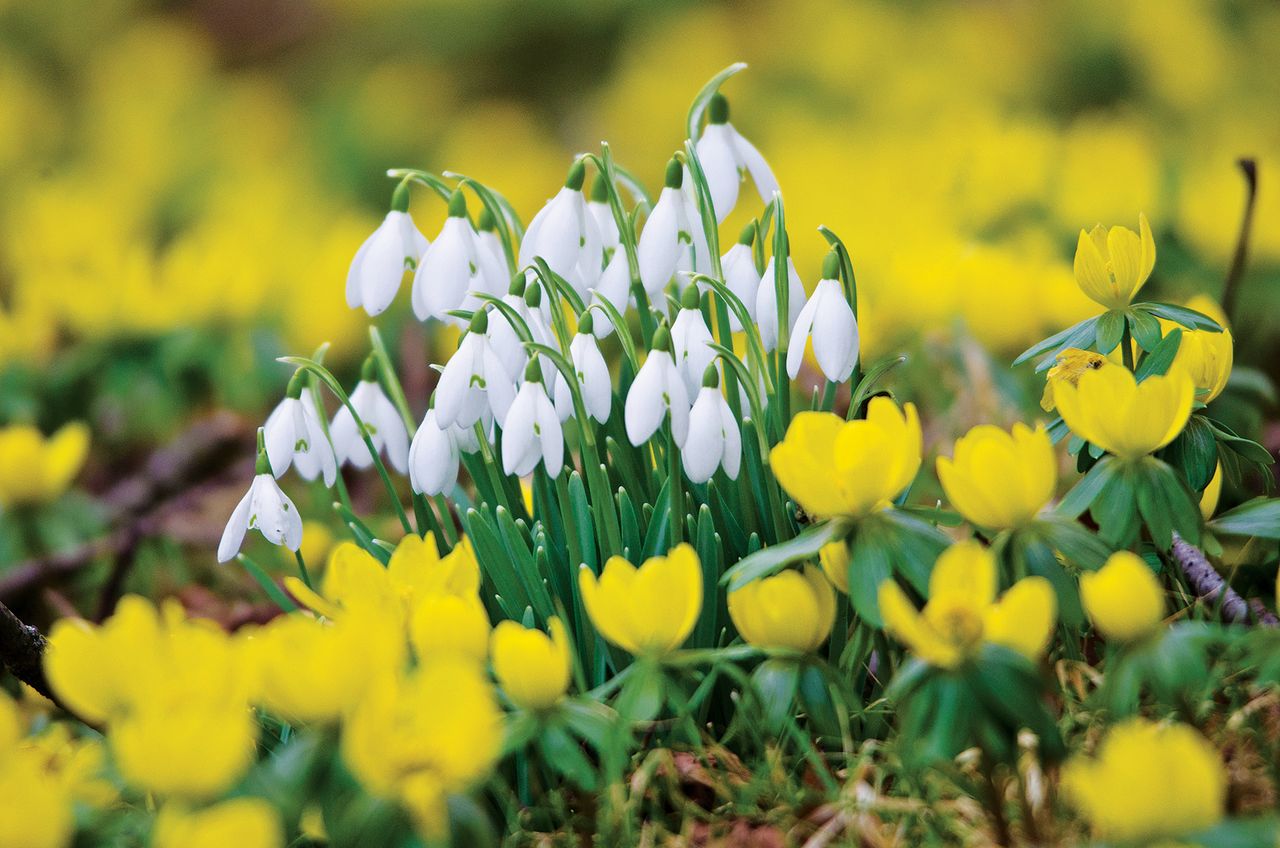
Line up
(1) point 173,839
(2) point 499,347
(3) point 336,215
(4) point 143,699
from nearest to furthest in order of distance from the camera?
1. (1) point 173,839
2. (4) point 143,699
3. (2) point 499,347
4. (3) point 336,215

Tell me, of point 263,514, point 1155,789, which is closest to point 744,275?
point 263,514

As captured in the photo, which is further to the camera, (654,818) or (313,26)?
(313,26)

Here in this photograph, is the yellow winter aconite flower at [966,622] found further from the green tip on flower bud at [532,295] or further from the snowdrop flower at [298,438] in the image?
the snowdrop flower at [298,438]

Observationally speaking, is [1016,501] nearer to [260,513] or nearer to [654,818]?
[654,818]

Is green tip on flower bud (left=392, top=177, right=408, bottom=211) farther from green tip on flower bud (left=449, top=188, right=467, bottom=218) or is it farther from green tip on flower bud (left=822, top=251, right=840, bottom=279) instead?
green tip on flower bud (left=822, top=251, right=840, bottom=279)

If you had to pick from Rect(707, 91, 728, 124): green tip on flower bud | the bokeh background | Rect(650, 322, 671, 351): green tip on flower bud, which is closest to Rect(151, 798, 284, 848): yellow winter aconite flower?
Rect(650, 322, 671, 351): green tip on flower bud

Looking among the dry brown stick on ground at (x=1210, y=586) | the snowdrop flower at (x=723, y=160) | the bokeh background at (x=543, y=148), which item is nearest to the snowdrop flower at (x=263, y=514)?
the snowdrop flower at (x=723, y=160)

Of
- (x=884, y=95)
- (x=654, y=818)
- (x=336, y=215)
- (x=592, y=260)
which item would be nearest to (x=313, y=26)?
(x=336, y=215)
